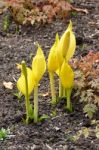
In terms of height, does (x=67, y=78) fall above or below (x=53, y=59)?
below

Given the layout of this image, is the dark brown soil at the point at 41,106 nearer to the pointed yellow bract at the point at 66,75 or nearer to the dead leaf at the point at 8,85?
the dead leaf at the point at 8,85

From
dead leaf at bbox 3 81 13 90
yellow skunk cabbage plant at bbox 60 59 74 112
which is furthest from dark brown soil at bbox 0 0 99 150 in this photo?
yellow skunk cabbage plant at bbox 60 59 74 112

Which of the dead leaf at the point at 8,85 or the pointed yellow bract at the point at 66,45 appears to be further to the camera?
the dead leaf at the point at 8,85

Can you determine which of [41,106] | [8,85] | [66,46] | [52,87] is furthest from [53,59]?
[8,85]

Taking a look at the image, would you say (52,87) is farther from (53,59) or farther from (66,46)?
(66,46)

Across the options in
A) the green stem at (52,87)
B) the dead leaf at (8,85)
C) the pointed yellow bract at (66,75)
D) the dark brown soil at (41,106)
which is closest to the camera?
the dark brown soil at (41,106)

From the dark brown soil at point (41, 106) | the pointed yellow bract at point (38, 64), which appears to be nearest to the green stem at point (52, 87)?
the dark brown soil at point (41, 106)

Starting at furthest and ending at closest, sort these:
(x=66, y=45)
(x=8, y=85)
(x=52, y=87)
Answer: (x=8, y=85) → (x=52, y=87) → (x=66, y=45)
